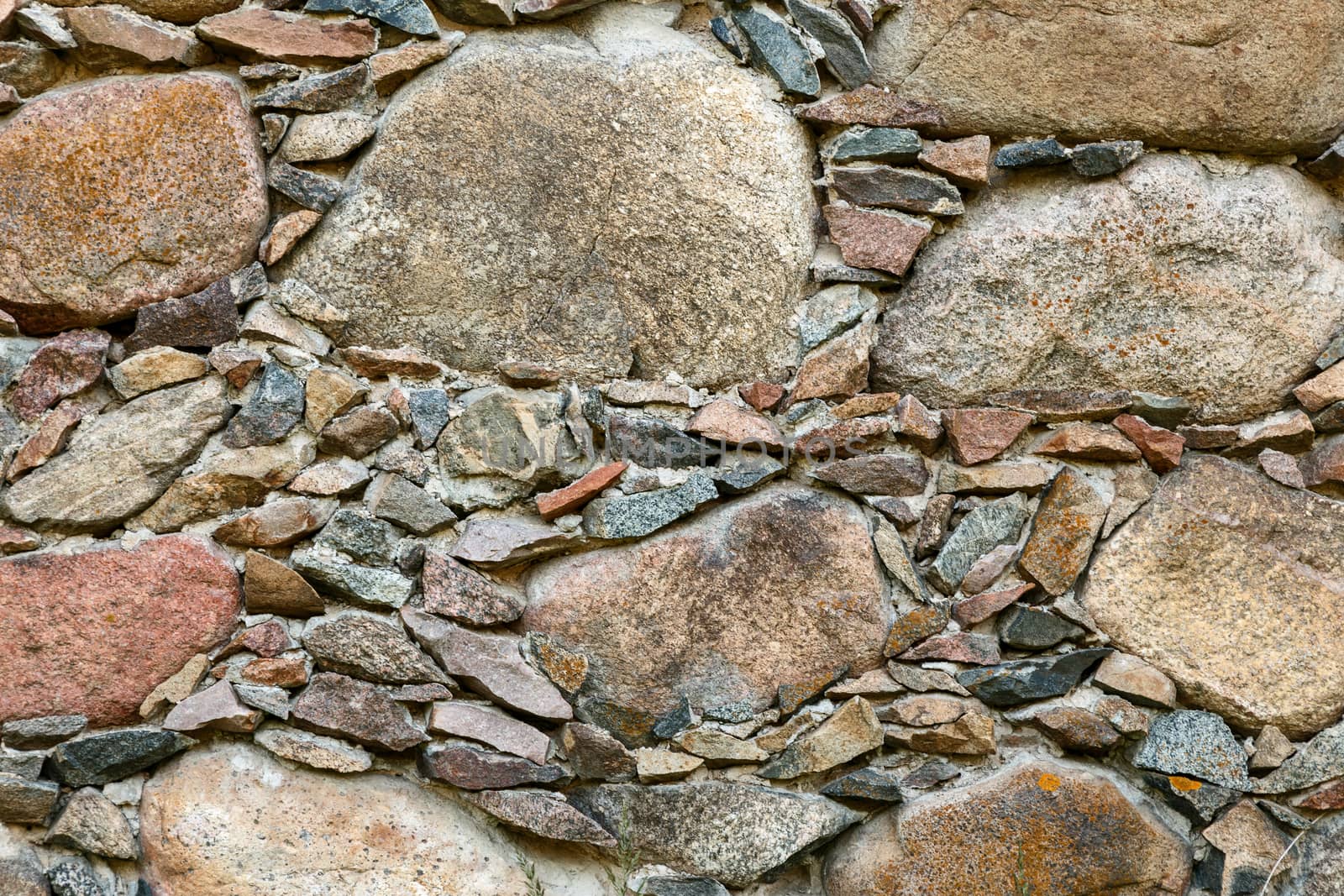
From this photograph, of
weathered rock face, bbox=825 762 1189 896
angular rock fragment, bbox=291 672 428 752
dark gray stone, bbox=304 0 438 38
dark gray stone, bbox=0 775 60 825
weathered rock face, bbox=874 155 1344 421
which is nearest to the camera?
dark gray stone, bbox=0 775 60 825

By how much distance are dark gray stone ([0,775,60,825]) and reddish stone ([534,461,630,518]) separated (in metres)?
0.94

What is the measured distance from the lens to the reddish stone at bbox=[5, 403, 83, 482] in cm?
198

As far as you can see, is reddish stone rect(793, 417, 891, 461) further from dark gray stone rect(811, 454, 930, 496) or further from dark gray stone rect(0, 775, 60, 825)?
dark gray stone rect(0, 775, 60, 825)

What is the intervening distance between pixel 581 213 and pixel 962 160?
793mm

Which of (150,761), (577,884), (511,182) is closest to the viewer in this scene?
(150,761)

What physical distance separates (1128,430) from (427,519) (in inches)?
54.3

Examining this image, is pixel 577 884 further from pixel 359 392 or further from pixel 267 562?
pixel 359 392

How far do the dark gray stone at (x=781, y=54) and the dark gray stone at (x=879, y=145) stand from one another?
0.13m

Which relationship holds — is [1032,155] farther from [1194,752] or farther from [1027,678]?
[1194,752]

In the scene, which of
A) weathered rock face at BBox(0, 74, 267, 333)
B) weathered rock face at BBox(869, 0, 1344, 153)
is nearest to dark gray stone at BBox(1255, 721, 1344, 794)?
weathered rock face at BBox(869, 0, 1344, 153)

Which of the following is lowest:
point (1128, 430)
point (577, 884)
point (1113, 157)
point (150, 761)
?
point (577, 884)

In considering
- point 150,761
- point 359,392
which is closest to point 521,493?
point 359,392

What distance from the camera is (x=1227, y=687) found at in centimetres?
216

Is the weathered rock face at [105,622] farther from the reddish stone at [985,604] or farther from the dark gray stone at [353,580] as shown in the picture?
the reddish stone at [985,604]
